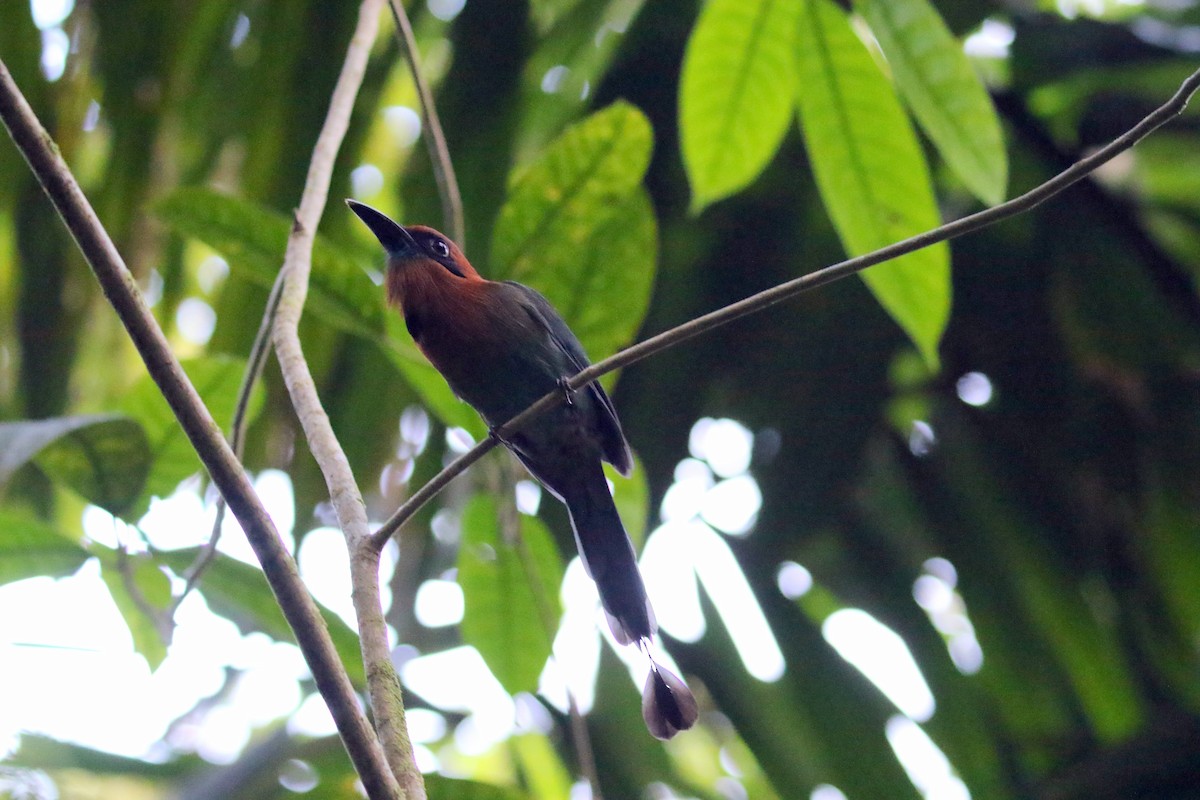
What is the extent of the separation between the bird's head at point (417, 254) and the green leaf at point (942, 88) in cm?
102

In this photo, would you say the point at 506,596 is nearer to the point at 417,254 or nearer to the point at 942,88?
the point at 417,254

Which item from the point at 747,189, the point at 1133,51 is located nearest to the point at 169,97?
→ the point at 747,189

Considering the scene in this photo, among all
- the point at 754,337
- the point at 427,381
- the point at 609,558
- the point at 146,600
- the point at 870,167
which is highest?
the point at 754,337

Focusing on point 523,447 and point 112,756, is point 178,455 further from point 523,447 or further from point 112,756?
point 112,756

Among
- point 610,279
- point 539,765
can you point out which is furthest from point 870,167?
point 539,765

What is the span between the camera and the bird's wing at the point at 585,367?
2502 mm

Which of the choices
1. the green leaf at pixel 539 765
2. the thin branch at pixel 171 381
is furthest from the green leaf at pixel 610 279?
the green leaf at pixel 539 765

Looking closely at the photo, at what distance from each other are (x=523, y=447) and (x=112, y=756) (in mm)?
1270

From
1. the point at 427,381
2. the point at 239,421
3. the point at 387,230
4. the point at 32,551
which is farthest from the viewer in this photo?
the point at 387,230

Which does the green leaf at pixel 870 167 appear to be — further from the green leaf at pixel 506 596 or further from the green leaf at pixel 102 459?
the green leaf at pixel 102 459

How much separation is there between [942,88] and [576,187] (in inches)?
25.8

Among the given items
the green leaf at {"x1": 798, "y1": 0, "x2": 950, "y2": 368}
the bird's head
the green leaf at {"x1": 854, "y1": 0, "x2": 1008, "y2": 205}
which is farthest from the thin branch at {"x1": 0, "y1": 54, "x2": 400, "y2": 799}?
the bird's head

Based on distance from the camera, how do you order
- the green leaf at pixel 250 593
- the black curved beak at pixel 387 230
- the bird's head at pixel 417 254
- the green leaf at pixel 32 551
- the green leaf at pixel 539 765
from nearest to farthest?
1. the green leaf at pixel 32 551
2. the green leaf at pixel 250 593
3. the black curved beak at pixel 387 230
4. the bird's head at pixel 417 254
5. the green leaf at pixel 539 765

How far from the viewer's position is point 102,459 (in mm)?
1802
